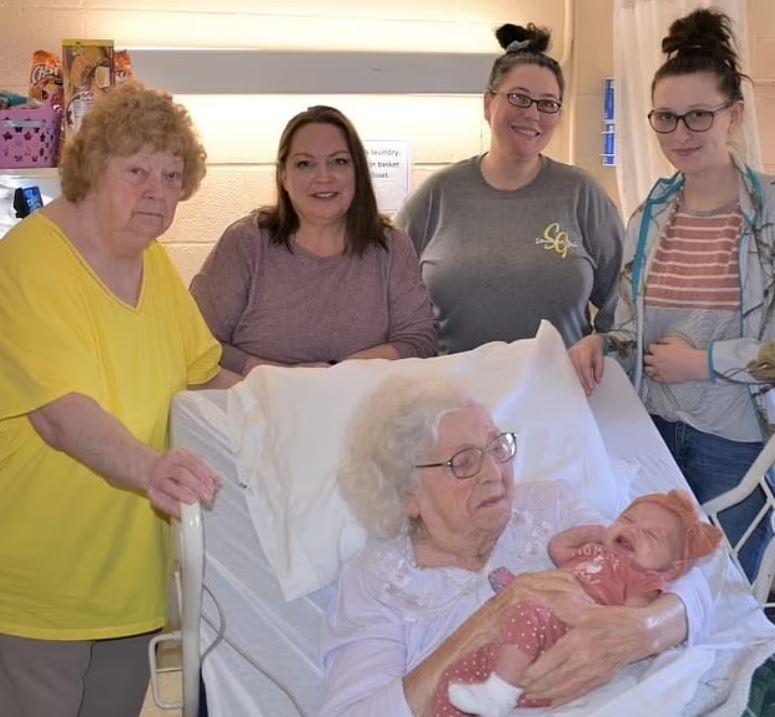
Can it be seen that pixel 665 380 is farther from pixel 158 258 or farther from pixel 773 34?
pixel 773 34

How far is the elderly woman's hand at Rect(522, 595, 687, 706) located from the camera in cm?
138

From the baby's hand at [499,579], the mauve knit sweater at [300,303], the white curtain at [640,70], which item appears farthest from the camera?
the white curtain at [640,70]

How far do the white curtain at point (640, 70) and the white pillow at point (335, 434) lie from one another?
1.21 m

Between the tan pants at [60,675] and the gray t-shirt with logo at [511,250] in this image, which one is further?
the gray t-shirt with logo at [511,250]

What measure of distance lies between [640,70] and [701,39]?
991mm

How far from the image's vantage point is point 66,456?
1.78 m

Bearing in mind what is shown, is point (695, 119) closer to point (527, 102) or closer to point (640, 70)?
point (527, 102)

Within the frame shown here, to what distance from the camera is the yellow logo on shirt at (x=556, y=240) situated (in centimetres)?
255

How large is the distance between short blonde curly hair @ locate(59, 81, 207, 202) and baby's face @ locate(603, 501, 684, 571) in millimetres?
951

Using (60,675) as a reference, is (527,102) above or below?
above

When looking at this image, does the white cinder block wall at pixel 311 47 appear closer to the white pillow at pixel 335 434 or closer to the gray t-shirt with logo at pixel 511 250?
the gray t-shirt with logo at pixel 511 250

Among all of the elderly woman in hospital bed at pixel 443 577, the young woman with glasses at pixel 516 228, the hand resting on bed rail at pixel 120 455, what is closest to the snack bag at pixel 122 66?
the young woman with glasses at pixel 516 228

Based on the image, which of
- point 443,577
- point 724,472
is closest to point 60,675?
point 443,577

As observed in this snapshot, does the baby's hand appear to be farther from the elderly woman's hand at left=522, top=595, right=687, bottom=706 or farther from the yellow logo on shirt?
the yellow logo on shirt
